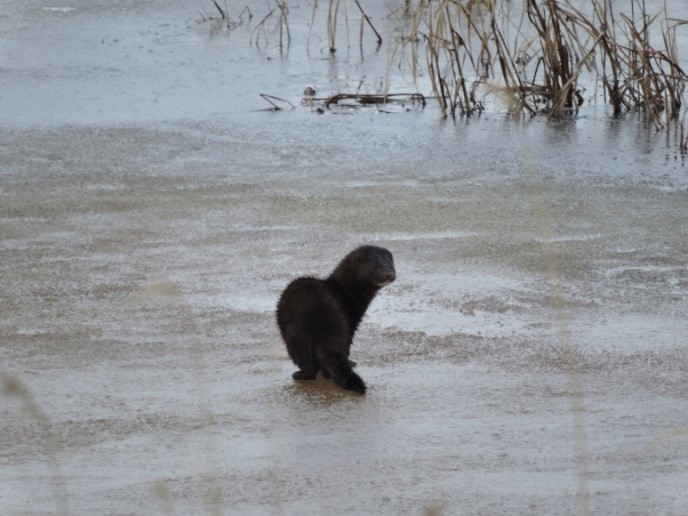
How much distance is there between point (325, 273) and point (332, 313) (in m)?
1.35

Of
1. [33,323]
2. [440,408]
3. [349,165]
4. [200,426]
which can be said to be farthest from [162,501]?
[349,165]

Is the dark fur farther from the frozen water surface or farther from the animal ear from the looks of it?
the frozen water surface

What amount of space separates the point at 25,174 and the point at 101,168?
1.54ft

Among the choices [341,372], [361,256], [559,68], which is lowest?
[341,372]

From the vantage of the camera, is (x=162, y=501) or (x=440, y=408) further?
(x=440, y=408)

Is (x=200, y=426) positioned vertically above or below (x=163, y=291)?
below

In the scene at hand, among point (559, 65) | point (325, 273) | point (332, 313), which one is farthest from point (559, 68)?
point (332, 313)

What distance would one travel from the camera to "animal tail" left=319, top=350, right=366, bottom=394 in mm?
4316

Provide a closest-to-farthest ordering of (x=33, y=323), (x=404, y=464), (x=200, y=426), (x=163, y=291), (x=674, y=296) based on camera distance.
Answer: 1. (x=163, y=291)
2. (x=404, y=464)
3. (x=200, y=426)
4. (x=33, y=323)
5. (x=674, y=296)

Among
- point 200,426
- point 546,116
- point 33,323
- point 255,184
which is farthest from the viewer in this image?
point 546,116

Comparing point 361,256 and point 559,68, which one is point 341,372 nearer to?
point 361,256

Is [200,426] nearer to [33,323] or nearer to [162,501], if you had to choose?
[162,501]

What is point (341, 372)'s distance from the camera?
4332 millimetres

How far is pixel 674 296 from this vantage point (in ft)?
18.1
